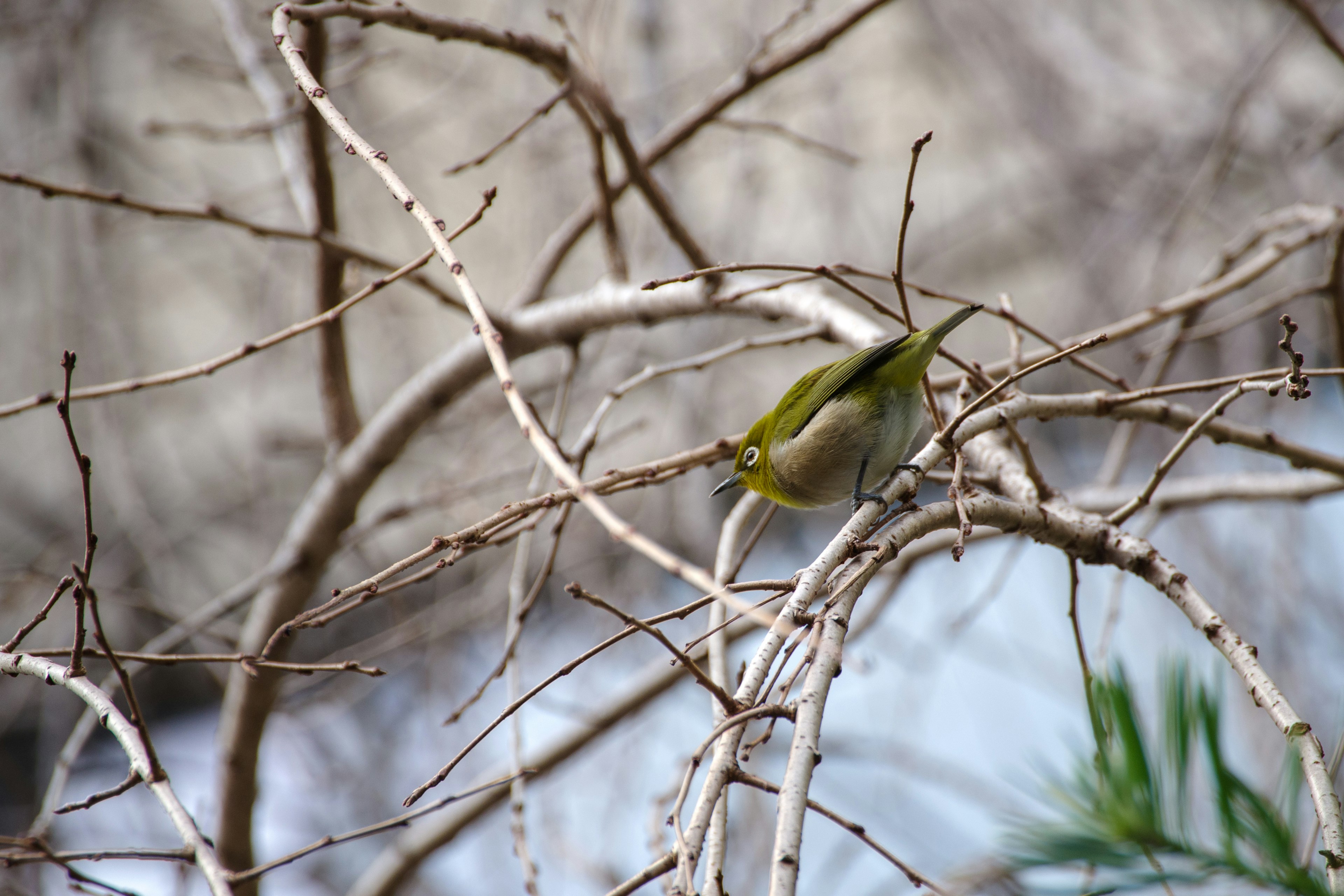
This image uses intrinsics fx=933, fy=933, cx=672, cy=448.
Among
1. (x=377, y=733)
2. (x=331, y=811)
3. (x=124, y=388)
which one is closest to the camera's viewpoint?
(x=124, y=388)

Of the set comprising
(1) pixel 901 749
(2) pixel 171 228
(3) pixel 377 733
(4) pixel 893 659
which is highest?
(2) pixel 171 228

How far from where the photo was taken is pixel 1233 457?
18.1ft

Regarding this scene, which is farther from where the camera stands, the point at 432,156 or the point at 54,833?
the point at 432,156

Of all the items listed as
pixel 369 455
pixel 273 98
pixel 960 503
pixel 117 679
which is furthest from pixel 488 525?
pixel 273 98

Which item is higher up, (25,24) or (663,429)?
(25,24)

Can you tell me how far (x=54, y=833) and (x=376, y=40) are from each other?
4704 millimetres

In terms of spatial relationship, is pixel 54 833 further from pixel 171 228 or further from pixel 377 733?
pixel 171 228

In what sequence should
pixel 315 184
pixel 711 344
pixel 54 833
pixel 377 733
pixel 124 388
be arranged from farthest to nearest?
pixel 377 733 < pixel 711 344 < pixel 54 833 < pixel 315 184 < pixel 124 388

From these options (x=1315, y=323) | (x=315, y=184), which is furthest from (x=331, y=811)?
(x=1315, y=323)

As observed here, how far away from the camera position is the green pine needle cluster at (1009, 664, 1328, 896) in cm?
104

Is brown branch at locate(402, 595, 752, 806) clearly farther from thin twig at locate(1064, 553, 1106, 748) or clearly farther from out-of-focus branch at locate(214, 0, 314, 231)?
out-of-focus branch at locate(214, 0, 314, 231)

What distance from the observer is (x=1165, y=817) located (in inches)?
41.9

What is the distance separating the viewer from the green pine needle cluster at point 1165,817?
1.04m

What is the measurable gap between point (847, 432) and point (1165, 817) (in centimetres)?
170
